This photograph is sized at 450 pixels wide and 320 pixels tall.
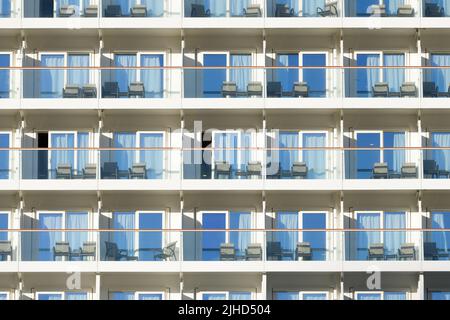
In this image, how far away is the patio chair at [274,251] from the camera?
35.3m

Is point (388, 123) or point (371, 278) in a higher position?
point (388, 123)

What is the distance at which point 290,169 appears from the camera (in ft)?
118

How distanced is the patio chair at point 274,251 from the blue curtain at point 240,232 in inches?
22.3

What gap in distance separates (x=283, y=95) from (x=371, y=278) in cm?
497

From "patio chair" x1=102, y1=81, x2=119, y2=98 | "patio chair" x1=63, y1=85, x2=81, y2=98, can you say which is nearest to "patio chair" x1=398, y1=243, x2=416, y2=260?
"patio chair" x1=102, y1=81, x2=119, y2=98

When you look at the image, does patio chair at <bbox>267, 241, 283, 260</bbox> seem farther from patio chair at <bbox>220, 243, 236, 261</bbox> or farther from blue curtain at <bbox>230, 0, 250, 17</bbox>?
blue curtain at <bbox>230, 0, 250, 17</bbox>

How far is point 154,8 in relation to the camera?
37062 mm

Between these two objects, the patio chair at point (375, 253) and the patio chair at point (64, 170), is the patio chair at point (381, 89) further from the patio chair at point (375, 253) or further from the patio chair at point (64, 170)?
the patio chair at point (64, 170)

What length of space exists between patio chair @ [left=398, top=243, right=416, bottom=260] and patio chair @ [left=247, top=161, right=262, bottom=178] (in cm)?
384

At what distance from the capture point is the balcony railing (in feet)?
116

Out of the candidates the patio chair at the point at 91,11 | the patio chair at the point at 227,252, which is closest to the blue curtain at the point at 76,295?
the patio chair at the point at 227,252

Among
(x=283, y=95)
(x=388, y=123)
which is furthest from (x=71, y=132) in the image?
(x=388, y=123)
